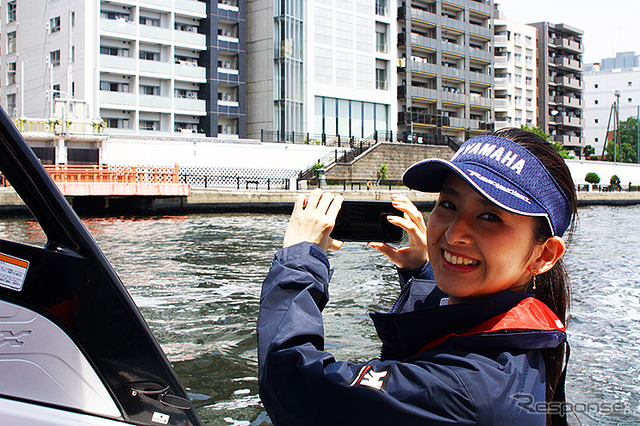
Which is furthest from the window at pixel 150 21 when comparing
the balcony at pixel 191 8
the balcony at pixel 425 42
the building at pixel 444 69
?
the balcony at pixel 425 42

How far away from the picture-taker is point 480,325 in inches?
47.3

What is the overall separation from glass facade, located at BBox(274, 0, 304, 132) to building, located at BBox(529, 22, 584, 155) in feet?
115

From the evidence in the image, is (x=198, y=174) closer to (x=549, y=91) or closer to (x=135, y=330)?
(x=135, y=330)

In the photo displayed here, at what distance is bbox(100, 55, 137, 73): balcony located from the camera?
37.7 metres

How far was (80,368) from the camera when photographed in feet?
4.37

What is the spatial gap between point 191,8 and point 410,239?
43370 mm

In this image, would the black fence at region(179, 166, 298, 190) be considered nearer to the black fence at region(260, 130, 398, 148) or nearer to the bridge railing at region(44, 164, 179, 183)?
the black fence at region(260, 130, 398, 148)

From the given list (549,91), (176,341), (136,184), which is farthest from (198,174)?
(549,91)

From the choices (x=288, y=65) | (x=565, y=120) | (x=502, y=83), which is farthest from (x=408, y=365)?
(x=565, y=120)

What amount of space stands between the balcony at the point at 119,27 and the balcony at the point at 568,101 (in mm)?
49458

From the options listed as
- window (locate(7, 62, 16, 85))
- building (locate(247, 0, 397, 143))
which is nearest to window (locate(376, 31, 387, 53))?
building (locate(247, 0, 397, 143))

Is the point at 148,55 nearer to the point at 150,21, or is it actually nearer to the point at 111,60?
the point at 150,21

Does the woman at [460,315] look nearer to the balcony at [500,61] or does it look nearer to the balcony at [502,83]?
the balcony at [502,83]

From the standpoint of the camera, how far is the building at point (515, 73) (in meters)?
63.9
